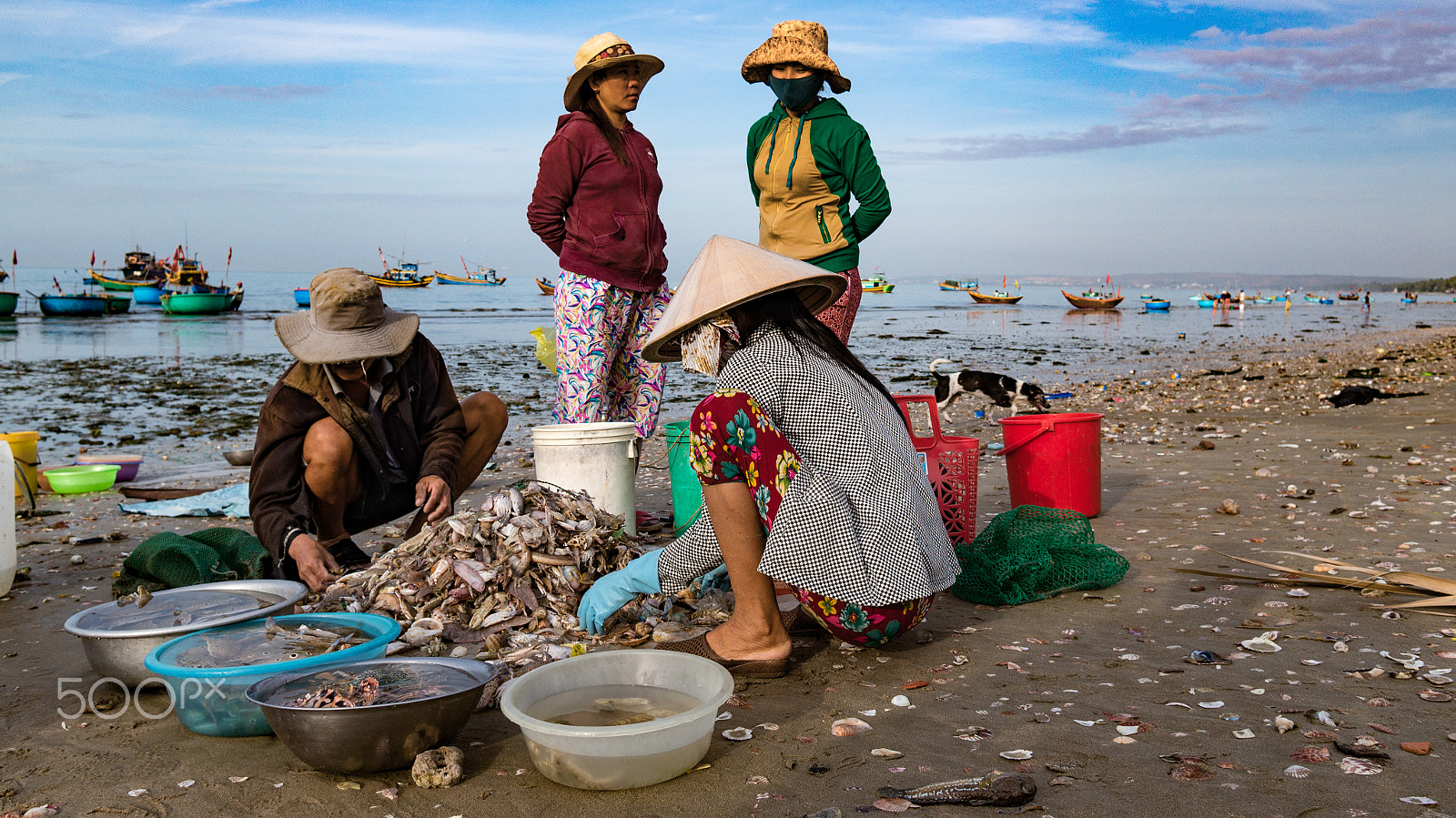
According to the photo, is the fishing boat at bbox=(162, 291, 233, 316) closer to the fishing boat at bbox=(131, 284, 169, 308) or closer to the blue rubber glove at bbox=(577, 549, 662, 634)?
the fishing boat at bbox=(131, 284, 169, 308)

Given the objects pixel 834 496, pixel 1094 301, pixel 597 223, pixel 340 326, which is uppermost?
pixel 1094 301

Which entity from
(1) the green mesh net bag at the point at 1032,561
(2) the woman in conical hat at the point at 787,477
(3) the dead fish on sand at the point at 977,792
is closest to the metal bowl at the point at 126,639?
(2) the woman in conical hat at the point at 787,477

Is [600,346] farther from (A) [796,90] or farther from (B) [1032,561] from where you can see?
(B) [1032,561]

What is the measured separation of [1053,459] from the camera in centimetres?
478

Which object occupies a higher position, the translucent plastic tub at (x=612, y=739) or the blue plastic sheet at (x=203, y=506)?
the translucent plastic tub at (x=612, y=739)

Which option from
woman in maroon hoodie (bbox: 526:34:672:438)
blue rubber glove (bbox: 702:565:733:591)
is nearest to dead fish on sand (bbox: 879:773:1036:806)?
blue rubber glove (bbox: 702:565:733:591)

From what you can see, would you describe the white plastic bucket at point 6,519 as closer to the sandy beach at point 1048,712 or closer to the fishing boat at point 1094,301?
the sandy beach at point 1048,712

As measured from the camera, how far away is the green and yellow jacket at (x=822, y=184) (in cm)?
501

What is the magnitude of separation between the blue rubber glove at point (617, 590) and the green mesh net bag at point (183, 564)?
1494 mm

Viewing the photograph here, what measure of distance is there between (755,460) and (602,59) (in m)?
2.72

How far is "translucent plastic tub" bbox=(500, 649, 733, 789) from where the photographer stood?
2.16 meters

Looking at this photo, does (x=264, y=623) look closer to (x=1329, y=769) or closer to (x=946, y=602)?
(x=946, y=602)

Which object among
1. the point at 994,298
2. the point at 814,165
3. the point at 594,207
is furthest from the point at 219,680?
the point at 994,298

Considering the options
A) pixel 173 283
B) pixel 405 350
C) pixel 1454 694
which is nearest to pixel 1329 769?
pixel 1454 694
